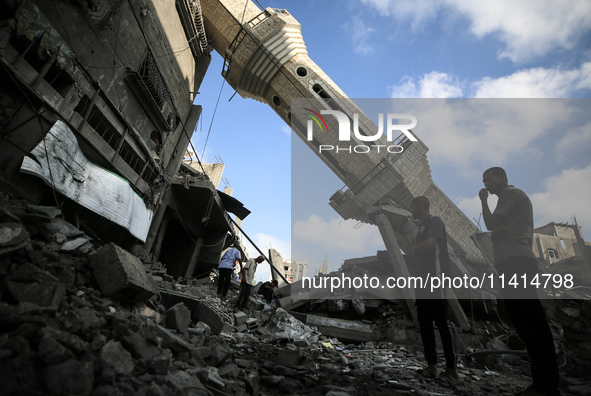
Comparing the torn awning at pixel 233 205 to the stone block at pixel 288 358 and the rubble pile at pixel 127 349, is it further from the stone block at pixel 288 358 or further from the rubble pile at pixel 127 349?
the stone block at pixel 288 358

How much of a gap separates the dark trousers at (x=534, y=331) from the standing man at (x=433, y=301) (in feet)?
2.15

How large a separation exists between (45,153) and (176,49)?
7399 millimetres

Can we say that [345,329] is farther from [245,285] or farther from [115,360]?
[115,360]

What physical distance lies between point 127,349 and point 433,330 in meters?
2.70

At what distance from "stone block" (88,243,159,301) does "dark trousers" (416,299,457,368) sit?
9.52 feet

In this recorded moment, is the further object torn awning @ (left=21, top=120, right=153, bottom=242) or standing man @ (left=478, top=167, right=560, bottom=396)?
torn awning @ (left=21, top=120, right=153, bottom=242)

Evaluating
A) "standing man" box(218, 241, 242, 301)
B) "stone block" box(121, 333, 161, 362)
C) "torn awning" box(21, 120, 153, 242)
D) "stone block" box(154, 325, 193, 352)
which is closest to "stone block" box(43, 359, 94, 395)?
"stone block" box(121, 333, 161, 362)

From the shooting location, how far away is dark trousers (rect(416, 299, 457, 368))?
8.72ft

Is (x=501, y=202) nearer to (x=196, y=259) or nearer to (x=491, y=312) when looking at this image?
(x=491, y=312)

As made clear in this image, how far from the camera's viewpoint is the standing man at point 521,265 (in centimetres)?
200

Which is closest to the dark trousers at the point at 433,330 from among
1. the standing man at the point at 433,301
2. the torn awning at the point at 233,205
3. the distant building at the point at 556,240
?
the standing man at the point at 433,301

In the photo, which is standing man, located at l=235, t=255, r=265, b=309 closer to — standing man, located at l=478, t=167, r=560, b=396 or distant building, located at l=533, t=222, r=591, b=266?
standing man, located at l=478, t=167, r=560, b=396

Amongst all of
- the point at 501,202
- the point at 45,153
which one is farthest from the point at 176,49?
the point at 501,202

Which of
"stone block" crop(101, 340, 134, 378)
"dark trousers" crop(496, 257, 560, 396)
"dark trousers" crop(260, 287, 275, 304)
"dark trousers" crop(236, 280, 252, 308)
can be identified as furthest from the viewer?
"dark trousers" crop(260, 287, 275, 304)
